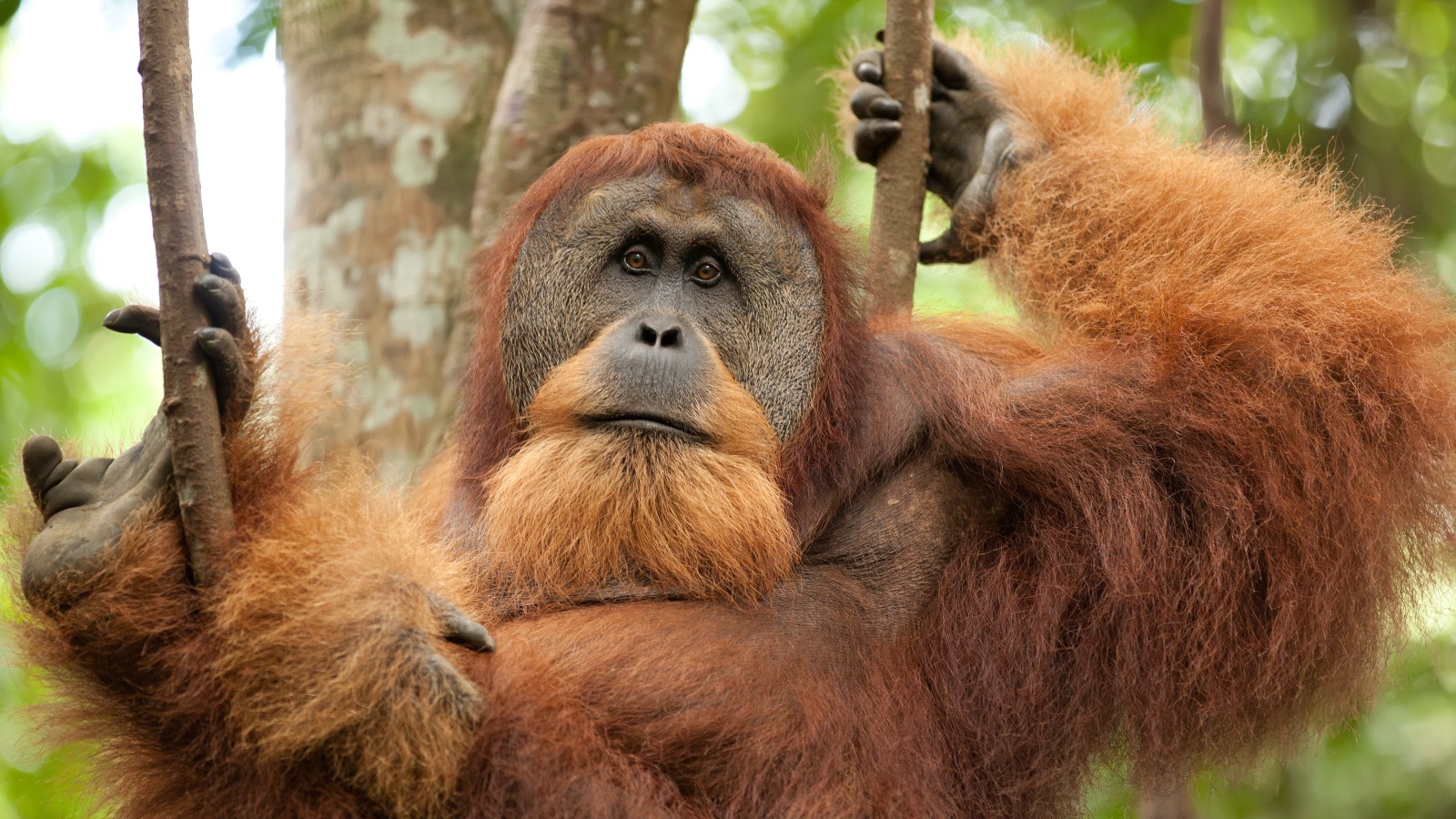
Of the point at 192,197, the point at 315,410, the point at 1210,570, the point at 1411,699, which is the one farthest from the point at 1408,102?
the point at 192,197

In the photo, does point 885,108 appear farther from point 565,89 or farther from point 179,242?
point 179,242

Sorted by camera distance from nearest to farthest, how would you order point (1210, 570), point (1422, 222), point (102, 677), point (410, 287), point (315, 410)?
point (102, 677)
point (315, 410)
point (1210, 570)
point (410, 287)
point (1422, 222)

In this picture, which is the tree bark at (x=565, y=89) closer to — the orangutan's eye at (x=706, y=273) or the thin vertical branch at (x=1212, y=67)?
the orangutan's eye at (x=706, y=273)

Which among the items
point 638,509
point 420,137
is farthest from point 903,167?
point 420,137

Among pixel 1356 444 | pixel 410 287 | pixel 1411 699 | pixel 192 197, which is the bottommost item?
pixel 1411 699

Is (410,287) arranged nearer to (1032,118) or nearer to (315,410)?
(315,410)

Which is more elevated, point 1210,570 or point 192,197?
point 192,197

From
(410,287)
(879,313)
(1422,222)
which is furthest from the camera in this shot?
(1422,222)

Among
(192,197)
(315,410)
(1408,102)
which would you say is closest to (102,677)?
(315,410)

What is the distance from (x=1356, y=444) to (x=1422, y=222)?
346cm

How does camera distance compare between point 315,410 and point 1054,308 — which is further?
point 1054,308

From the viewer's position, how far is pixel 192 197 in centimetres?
203

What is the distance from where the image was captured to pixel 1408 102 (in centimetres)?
612

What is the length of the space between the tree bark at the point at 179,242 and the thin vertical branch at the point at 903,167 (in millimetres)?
1965
